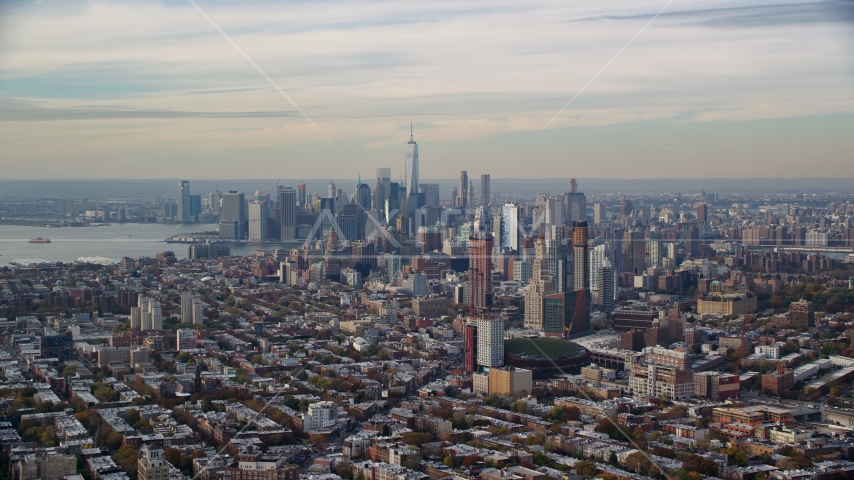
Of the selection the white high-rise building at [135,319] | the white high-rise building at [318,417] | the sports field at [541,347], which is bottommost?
the white high-rise building at [318,417]

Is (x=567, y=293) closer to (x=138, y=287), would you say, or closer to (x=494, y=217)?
(x=494, y=217)

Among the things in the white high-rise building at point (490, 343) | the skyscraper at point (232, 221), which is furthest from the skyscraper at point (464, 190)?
the skyscraper at point (232, 221)

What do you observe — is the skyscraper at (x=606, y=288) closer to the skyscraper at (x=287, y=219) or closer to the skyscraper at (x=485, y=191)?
the skyscraper at (x=485, y=191)

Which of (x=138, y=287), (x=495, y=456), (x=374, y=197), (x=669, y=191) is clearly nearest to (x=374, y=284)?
(x=374, y=197)

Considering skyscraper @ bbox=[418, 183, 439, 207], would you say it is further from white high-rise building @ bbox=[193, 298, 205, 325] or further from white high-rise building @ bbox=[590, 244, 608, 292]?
white high-rise building @ bbox=[193, 298, 205, 325]

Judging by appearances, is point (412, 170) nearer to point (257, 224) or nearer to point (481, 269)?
point (481, 269)

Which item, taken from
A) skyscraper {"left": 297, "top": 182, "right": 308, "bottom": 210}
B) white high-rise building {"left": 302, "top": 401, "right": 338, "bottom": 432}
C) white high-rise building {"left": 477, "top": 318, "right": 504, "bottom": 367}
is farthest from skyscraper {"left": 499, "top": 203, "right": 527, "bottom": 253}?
white high-rise building {"left": 302, "top": 401, "right": 338, "bottom": 432}

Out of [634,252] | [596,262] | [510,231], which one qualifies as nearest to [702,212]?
[634,252]
